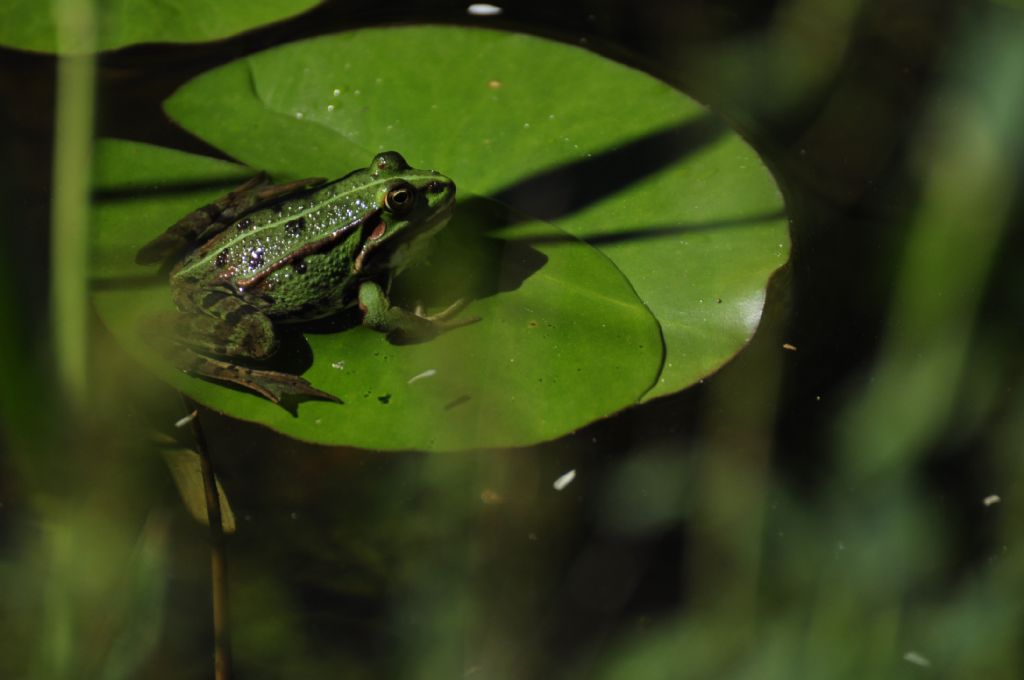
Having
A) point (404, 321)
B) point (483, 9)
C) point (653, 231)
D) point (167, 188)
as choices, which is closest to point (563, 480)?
point (404, 321)

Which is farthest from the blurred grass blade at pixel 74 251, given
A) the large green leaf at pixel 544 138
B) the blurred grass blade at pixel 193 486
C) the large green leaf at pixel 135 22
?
the large green leaf at pixel 135 22

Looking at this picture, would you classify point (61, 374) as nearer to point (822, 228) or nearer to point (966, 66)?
point (822, 228)

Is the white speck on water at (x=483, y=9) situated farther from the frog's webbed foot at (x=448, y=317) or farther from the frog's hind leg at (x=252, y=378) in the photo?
the frog's hind leg at (x=252, y=378)

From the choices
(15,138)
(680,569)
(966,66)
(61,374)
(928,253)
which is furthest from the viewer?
(966,66)

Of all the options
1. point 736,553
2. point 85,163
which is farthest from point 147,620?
point 736,553

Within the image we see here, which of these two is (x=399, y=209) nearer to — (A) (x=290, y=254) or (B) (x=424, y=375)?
(A) (x=290, y=254)

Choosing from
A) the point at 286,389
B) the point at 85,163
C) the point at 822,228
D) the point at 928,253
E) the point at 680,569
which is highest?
the point at 85,163
